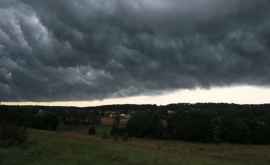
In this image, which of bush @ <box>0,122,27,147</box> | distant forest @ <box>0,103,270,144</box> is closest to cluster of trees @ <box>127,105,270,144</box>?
distant forest @ <box>0,103,270,144</box>

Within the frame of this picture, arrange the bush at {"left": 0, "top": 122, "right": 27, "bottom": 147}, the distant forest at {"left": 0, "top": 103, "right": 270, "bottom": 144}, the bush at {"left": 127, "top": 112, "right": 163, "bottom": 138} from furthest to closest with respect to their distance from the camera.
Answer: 1. the bush at {"left": 127, "top": 112, "right": 163, "bottom": 138}
2. the distant forest at {"left": 0, "top": 103, "right": 270, "bottom": 144}
3. the bush at {"left": 0, "top": 122, "right": 27, "bottom": 147}

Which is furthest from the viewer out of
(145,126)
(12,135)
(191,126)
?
(145,126)

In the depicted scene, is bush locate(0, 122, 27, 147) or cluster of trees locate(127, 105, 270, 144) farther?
cluster of trees locate(127, 105, 270, 144)

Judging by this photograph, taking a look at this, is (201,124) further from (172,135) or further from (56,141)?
(56,141)

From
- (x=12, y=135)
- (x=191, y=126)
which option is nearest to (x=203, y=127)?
(x=191, y=126)

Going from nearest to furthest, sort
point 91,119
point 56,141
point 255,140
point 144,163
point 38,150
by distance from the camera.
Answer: point 144,163
point 38,150
point 56,141
point 255,140
point 91,119

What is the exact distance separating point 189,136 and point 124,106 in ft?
262

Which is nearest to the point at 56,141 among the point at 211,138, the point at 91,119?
the point at 211,138

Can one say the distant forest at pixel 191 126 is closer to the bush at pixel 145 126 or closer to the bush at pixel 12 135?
the bush at pixel 145 126

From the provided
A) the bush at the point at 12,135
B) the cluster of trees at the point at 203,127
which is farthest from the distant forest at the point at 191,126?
the bush at the point at 12,135

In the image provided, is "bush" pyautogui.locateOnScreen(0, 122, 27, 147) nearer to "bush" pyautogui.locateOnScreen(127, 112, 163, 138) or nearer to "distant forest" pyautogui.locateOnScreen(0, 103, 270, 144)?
"distant forest" pyautogui.locateOnScreen(0, 103, 270, 144)

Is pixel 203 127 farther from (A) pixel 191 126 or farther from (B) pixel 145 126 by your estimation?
(B) pixel 145 126

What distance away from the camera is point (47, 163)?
68.0 ft

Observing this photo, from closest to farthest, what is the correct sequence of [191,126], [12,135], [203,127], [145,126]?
[12,135], [203,127], [191,126], [145,126]
